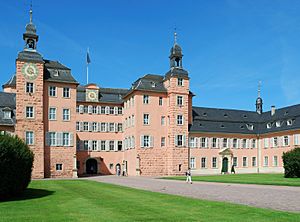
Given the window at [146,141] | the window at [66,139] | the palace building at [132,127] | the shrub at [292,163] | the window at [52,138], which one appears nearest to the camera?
the shrub at [292,163]

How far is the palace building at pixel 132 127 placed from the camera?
151 feet

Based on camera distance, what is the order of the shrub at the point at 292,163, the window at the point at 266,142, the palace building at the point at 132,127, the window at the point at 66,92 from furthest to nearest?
the window at the point at 266,142 < the window at the point at 66,92 < the palace building at the point at 132,127 < the shrub at the point at 292,163

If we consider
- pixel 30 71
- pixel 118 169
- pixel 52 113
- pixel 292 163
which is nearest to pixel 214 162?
pixel 118 169

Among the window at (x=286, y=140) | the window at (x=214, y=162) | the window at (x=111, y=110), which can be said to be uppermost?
the window at (x=111, y=110)

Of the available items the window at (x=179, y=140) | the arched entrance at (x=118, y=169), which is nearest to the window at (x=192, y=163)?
the window at (x=179, y=140)

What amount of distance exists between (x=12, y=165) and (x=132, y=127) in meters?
34.5

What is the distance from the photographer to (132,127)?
5175 cm

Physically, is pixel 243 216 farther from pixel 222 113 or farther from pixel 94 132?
pixel 222 113

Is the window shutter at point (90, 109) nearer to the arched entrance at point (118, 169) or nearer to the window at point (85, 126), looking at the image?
the window at point (85, 126)

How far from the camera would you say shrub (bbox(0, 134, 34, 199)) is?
1695 cm

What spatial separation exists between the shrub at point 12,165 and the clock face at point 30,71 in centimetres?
2813

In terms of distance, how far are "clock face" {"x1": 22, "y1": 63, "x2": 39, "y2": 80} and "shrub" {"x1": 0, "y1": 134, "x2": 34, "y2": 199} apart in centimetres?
2813

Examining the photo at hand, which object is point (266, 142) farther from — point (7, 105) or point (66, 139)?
point (7, 105)

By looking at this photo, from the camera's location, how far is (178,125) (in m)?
51.7
